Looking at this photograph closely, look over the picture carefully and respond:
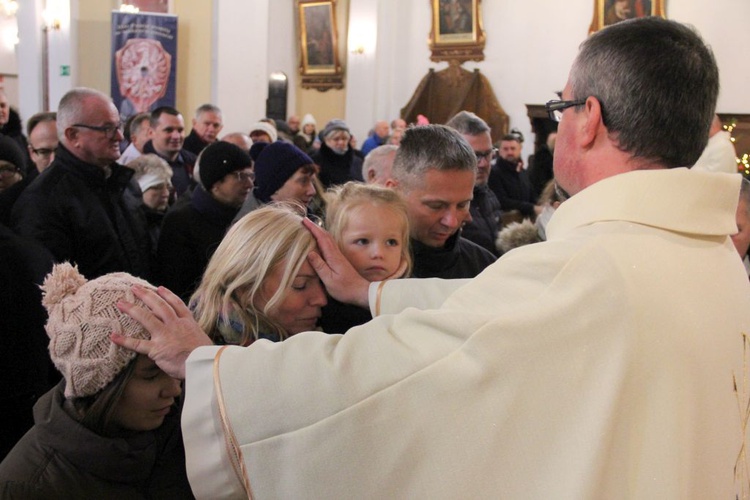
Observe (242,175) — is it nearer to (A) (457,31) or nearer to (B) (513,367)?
(B) (513,367)

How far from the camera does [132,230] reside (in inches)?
163

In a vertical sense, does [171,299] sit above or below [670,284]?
below

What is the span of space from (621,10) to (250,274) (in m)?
12.7

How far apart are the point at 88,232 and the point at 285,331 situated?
76.8 inches

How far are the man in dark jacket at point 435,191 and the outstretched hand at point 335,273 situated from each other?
693 mm

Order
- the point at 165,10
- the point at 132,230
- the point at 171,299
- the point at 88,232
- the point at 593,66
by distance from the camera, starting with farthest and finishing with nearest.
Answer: the point at 165,10 → the point at 132,230 → the point at 88,232 → the point at 171,299 → the point at 593,66

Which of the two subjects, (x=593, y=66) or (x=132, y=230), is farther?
(x=132, y=230)

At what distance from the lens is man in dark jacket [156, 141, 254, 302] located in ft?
13.5

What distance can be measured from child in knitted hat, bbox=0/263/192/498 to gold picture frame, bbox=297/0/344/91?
15679 mm

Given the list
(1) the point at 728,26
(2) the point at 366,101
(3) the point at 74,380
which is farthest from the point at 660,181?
(2) the point at 366,101

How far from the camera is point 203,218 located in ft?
13.8

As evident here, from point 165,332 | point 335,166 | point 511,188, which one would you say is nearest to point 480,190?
point 511,188

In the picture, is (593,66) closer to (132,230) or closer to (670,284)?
(670,284)

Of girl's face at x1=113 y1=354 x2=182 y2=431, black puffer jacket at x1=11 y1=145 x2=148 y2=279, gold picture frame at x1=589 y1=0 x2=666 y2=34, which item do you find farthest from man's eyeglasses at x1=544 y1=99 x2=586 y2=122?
gold picture frame at x1=589 y1=0 x2=666 y2=34
